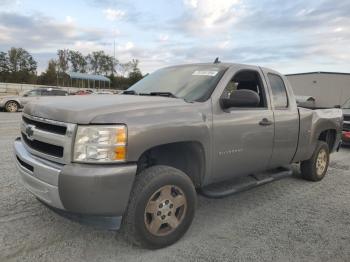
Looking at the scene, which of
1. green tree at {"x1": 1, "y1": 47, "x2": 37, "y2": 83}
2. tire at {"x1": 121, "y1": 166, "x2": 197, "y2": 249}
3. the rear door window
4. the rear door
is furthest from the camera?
green tree at {"x1": 1, "y1": 47, "x2": 37, "y2": 83}

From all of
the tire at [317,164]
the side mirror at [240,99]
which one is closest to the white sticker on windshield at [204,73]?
the side mirror at [240,99]

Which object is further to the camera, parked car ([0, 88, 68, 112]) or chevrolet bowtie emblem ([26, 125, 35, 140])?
parked car ([0, 88, 68, 112])

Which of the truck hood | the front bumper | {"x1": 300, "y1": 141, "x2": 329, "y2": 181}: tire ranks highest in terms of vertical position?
the truck hood

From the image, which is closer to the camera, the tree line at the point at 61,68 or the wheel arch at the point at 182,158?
the wheel arch at the point at 182,158

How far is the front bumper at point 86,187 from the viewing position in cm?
305

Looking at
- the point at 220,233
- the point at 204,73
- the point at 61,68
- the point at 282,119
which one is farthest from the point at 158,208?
the point at 61,68

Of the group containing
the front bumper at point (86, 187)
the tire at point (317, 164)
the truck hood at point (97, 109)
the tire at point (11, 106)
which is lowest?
the tire at point (11, 106)

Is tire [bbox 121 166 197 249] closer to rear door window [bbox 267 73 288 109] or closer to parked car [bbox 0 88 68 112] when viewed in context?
rear door window [bbox 267 73 288 109]

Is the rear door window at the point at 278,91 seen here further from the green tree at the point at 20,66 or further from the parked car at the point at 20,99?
the green tree at the point at 20,66

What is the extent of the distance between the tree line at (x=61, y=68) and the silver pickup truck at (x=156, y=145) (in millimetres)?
64618

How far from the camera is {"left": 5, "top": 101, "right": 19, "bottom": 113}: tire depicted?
70.2 ft

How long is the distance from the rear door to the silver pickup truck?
0.02m

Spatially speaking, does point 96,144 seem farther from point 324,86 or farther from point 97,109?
point 324,86

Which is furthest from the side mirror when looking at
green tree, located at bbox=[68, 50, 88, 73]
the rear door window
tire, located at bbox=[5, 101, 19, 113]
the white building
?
green tree, located at bbox=[68, 50, 88, 73]
